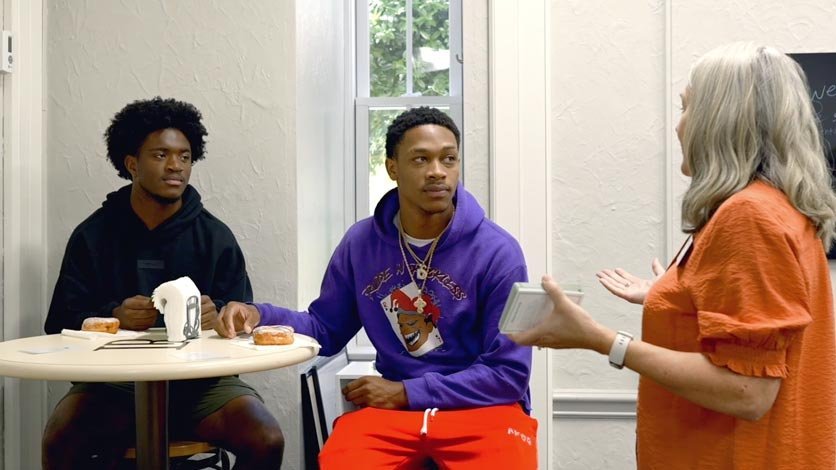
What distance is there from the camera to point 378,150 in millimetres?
3492

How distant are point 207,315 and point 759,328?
143cm

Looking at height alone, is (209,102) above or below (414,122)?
above

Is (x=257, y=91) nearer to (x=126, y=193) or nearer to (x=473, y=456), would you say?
(x=126, y=193)

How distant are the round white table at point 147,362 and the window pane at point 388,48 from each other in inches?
64.9

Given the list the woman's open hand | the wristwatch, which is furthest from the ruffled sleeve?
the woman's open hand

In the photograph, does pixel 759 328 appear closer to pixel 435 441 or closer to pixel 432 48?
pixel 435 441

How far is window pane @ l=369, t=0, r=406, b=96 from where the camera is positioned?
349cm

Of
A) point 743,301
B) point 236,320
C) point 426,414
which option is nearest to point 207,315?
point 236,320

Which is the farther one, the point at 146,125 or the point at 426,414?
the point at 146,125

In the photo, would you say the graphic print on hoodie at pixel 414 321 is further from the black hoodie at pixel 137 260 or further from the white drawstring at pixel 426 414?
the black hoodie at pixel 137 260

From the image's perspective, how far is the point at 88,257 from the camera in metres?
2.48

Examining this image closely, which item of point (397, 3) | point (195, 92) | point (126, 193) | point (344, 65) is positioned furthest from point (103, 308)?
point (397, 3)

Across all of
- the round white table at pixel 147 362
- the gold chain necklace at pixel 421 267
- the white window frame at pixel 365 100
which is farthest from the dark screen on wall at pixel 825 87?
→ the round white table at pixel 147 362

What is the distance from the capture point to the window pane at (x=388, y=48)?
349 cm
